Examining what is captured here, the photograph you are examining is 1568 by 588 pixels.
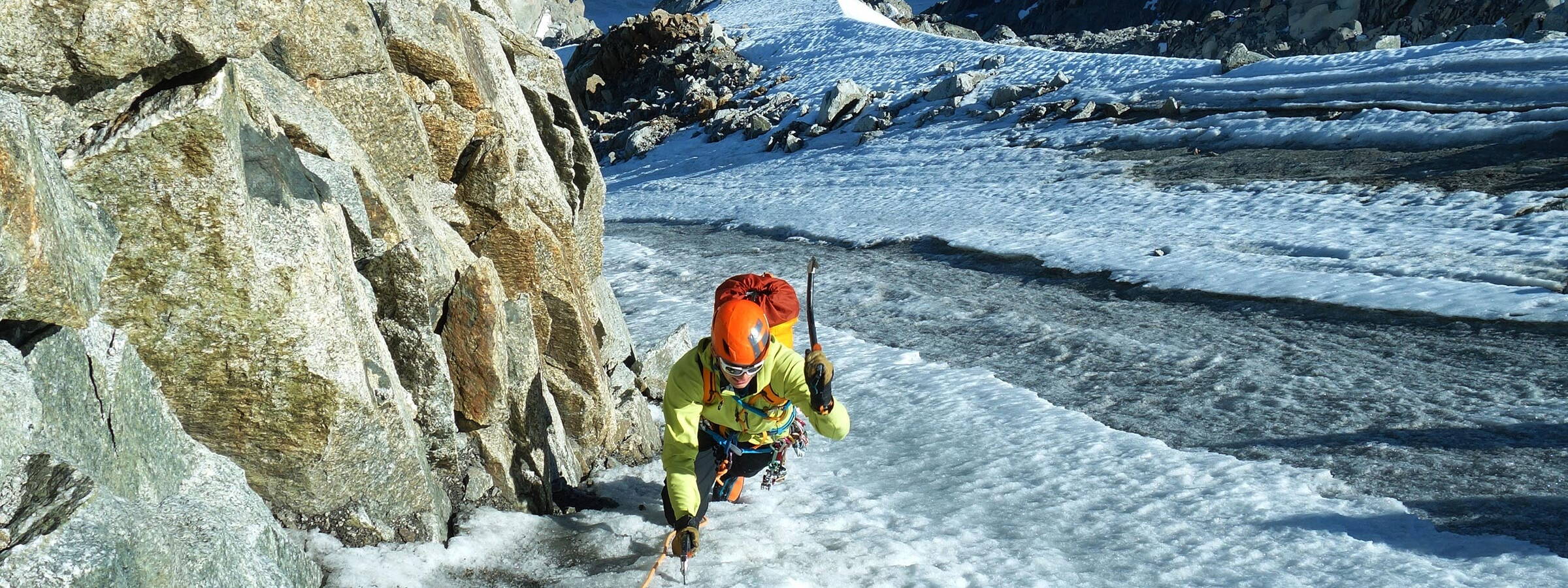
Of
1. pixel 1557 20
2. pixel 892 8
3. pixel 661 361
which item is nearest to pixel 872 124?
pixel 1557 20

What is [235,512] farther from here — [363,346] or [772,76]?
[772,76]

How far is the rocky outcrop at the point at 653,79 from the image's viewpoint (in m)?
43.5

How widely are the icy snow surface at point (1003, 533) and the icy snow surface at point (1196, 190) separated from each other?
642 cm

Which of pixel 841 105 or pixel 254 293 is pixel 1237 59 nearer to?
pixel 841 105

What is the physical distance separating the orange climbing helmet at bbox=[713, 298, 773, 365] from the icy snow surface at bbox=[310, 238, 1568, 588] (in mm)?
1407

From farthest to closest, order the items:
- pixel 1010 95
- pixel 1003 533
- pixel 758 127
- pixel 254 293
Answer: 1. pixel 758 127
2. pixel 1010 95
3. pixel 1003 533
4. pixel 254 293

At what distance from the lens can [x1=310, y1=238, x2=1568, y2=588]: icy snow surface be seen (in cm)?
631

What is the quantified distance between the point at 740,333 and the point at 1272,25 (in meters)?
48.3

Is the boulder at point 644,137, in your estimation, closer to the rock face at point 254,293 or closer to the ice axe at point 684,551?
the rock face at point 254,293

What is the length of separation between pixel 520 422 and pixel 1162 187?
18.1m

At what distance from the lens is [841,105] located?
37.6m

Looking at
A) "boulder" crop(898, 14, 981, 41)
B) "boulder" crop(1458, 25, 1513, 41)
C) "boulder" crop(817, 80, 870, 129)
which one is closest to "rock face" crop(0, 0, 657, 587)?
"boulder" crop(817, 80, 870, 129)

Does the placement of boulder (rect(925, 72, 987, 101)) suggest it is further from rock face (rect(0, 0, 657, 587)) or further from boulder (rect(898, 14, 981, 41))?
rock face (rect(0, 0, 657, 587))

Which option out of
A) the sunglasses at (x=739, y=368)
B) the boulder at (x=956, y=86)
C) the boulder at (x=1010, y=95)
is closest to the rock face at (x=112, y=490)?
the sunglasses at (x=739, y=368)
